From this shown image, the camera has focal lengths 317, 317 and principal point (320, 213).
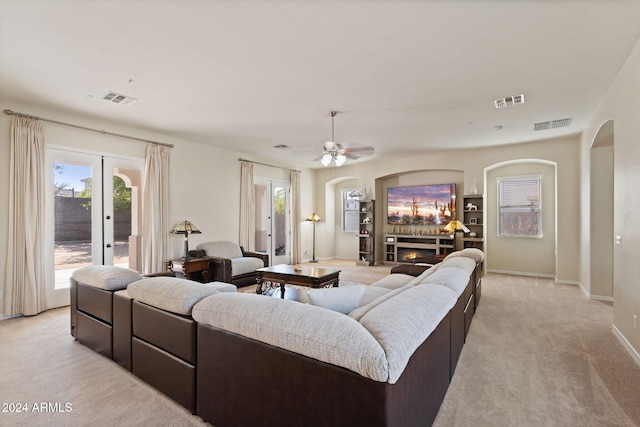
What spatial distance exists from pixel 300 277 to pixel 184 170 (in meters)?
3.42

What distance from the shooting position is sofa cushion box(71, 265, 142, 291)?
2.72 meters

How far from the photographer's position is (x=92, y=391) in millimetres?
2352

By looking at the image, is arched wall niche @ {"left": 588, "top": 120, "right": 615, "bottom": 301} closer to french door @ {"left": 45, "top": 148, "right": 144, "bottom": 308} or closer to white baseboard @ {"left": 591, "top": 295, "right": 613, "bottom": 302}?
white baseboard @ {"left": 591, "top": 295, "right": 613, "bottom": 302}

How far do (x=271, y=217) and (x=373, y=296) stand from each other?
5581 mm

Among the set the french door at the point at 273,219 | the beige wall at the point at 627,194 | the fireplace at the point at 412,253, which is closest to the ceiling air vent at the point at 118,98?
the french door at the point at 273,219

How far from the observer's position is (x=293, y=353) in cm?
146

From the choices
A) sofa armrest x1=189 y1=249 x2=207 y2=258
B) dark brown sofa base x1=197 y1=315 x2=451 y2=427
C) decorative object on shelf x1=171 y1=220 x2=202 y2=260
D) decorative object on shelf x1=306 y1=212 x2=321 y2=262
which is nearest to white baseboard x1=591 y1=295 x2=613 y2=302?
dark brown sofa base x1=197 y1=315 x2=451 y2=427

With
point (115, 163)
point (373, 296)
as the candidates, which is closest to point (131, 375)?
point (373, 296)

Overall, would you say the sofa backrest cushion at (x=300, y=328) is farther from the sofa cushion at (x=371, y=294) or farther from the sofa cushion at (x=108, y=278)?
the sofa cushion at (x=371, y=294)

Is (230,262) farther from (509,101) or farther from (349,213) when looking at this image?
(349,213)

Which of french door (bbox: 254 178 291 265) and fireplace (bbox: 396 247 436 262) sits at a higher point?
french door (bbox: 254 178 291 265)

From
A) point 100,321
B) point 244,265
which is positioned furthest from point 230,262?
point 100,321

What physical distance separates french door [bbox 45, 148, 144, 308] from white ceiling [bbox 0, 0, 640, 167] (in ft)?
2.71

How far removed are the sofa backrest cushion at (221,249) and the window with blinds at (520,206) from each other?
233 inches
